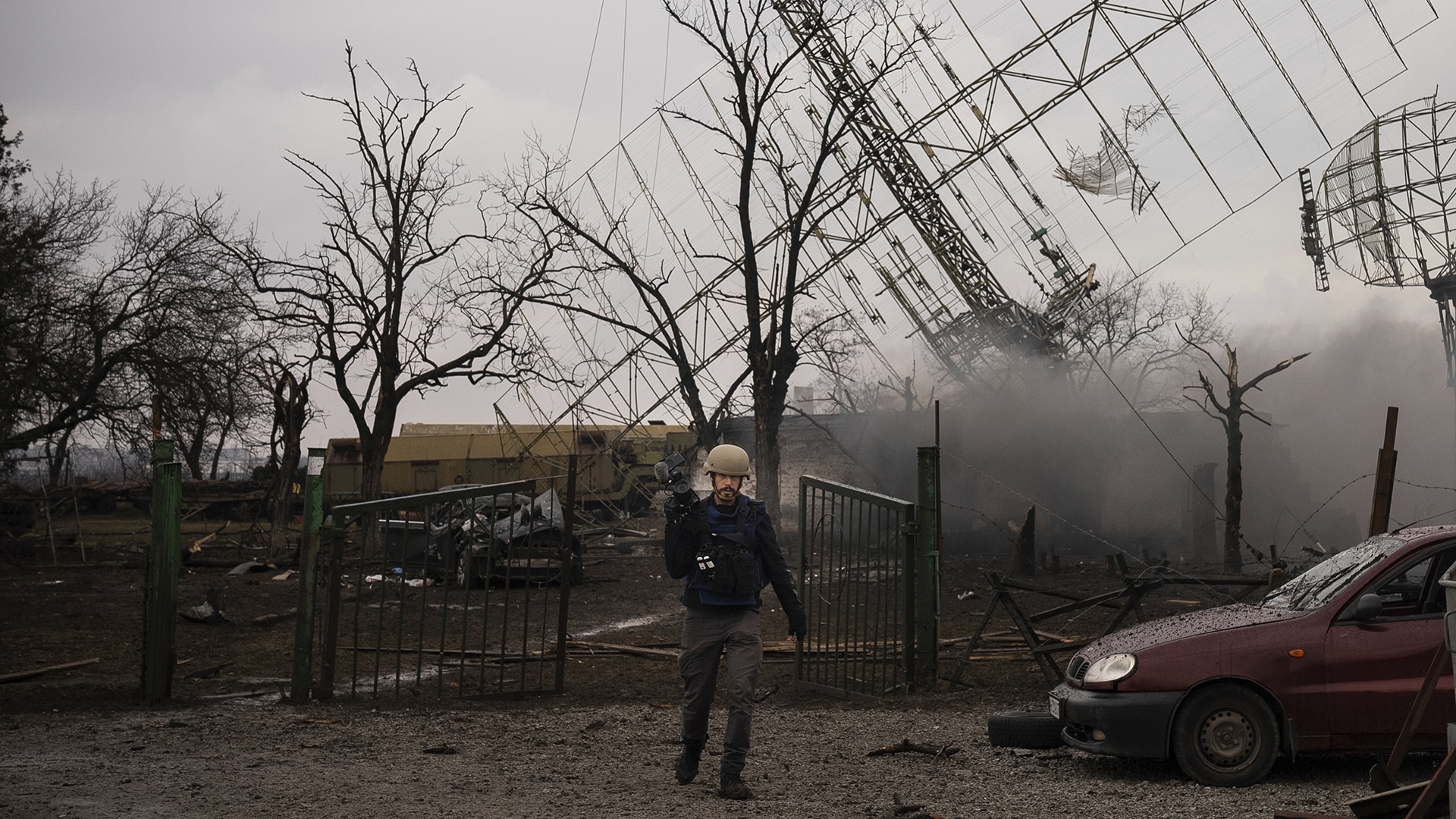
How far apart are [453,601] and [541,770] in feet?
37.3

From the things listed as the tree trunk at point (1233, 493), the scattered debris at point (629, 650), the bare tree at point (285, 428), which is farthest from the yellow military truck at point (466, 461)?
the scattered debris at point (629, 650)

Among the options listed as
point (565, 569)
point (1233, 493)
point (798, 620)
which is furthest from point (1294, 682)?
point (1233, 493)

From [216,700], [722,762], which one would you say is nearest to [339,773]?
[722,762]

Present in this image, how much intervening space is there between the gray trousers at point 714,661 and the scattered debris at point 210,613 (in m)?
9.61

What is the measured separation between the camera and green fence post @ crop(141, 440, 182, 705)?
866 cm

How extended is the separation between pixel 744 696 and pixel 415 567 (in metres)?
14.7

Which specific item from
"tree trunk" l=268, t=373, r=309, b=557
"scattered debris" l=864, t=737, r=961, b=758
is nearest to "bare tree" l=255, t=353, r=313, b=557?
"tree trunk" l=268, t=373, r=309, b=557

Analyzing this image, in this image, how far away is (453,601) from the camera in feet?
58.3

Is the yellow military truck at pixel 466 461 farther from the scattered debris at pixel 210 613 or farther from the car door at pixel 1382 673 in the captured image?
the car door at pixel 1382 673

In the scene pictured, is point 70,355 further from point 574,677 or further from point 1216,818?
point 1216,818

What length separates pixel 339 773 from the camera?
662 cm

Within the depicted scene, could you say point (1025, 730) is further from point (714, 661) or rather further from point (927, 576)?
point (927, 576)

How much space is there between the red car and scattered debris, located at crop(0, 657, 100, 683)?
8.51m

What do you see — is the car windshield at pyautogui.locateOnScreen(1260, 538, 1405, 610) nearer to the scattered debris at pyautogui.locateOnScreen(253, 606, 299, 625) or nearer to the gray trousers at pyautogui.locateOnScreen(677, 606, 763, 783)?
the gray trousers at pyautogui.locateOnScreen(677, 606, 763, 783)
